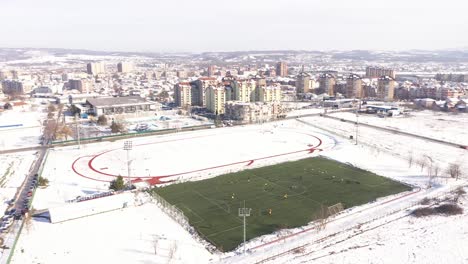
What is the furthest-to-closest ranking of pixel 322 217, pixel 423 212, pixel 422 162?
pixel 422 162 < pixel 423 212 < pixel 322 217

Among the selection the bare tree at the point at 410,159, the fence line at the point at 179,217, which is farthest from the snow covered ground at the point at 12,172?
the bare tree at the point at 410,159

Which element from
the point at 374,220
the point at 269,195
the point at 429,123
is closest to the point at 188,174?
the point at 269,195

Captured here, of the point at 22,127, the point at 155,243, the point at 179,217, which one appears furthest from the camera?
the point at 22,127

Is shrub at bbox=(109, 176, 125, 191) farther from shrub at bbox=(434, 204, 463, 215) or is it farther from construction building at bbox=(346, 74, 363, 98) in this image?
construction building at bbox=(346, 74, 363, 98)

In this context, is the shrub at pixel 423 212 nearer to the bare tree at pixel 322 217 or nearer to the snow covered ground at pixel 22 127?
the bare tree at pixel 322 217

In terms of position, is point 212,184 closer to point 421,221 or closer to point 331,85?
point 421,221

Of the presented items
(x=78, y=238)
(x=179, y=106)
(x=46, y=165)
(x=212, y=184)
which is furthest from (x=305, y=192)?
(x=179, y=106)

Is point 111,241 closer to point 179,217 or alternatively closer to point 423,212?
point 179,217

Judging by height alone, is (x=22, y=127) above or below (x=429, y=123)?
below
